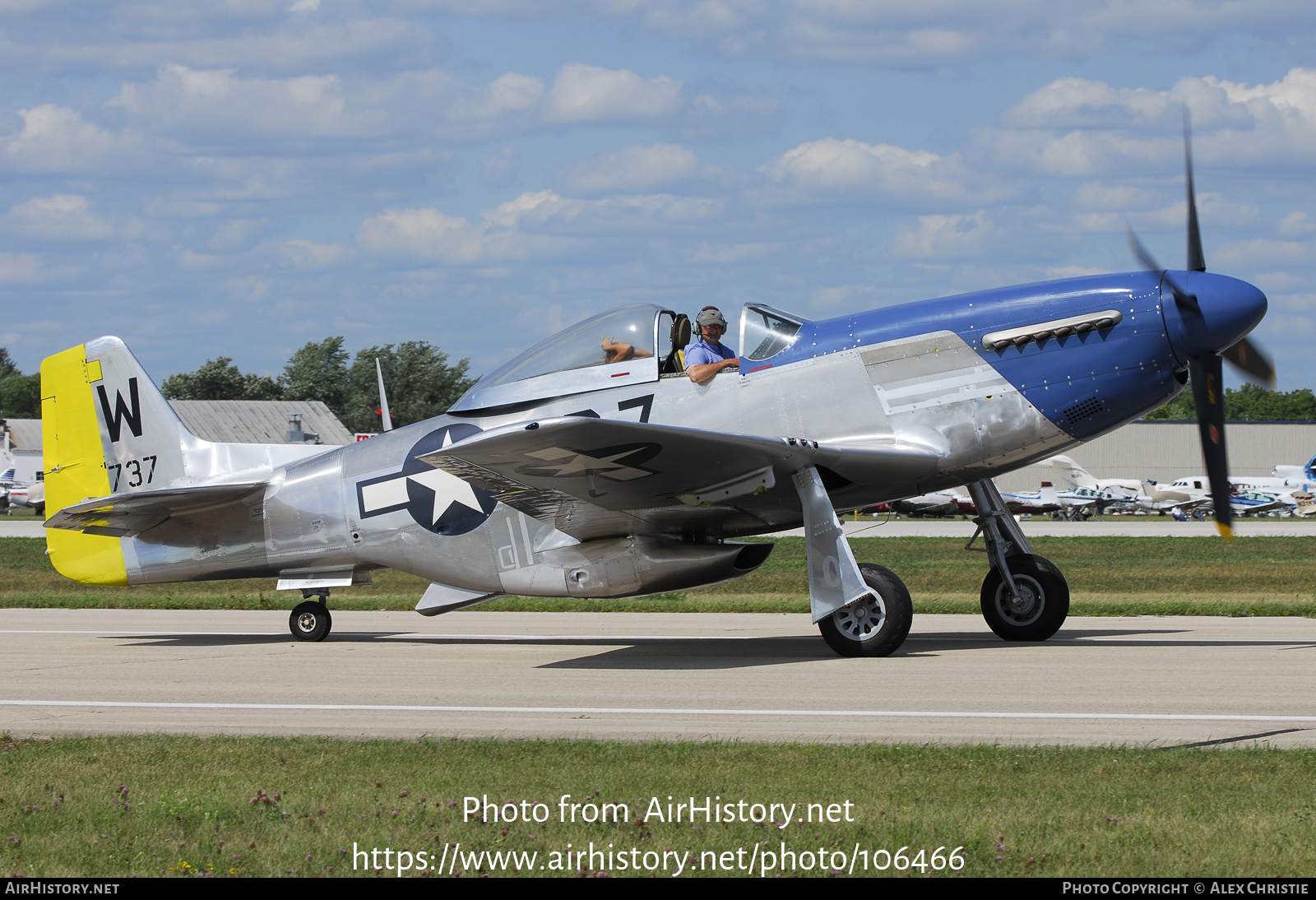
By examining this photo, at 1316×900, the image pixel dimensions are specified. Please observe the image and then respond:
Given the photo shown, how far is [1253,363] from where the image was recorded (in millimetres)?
11398

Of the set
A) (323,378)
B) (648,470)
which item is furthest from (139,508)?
(323,378)

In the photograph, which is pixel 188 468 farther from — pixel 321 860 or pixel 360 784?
pixel 321 860

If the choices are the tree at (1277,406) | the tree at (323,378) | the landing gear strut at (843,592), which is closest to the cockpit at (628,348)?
the landing gear strut at (843,592)

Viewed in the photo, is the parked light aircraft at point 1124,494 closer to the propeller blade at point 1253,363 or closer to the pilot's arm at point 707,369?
the propeller blade at point 1253,363

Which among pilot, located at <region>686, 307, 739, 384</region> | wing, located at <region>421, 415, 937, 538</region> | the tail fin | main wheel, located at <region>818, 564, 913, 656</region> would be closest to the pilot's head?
pilot, located at <region>686, 307, 739, 384</region>

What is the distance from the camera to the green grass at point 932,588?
55.5 feet

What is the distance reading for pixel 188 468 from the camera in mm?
13453

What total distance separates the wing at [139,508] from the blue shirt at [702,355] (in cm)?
485

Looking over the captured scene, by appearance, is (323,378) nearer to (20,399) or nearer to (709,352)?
(20,399)

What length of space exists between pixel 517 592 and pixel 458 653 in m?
1.02

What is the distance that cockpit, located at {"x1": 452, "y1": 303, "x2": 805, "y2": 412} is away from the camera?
11.1m

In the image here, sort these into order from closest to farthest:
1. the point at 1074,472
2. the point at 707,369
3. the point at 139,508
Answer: the point at 707,369 → the point at 139,508 → the point at 1074,472

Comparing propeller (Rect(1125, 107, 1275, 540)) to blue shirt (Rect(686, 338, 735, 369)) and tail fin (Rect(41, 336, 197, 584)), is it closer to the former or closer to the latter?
blue shirt (Rect(686, 338, 735, 369))

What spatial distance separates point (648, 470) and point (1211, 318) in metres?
4.87
